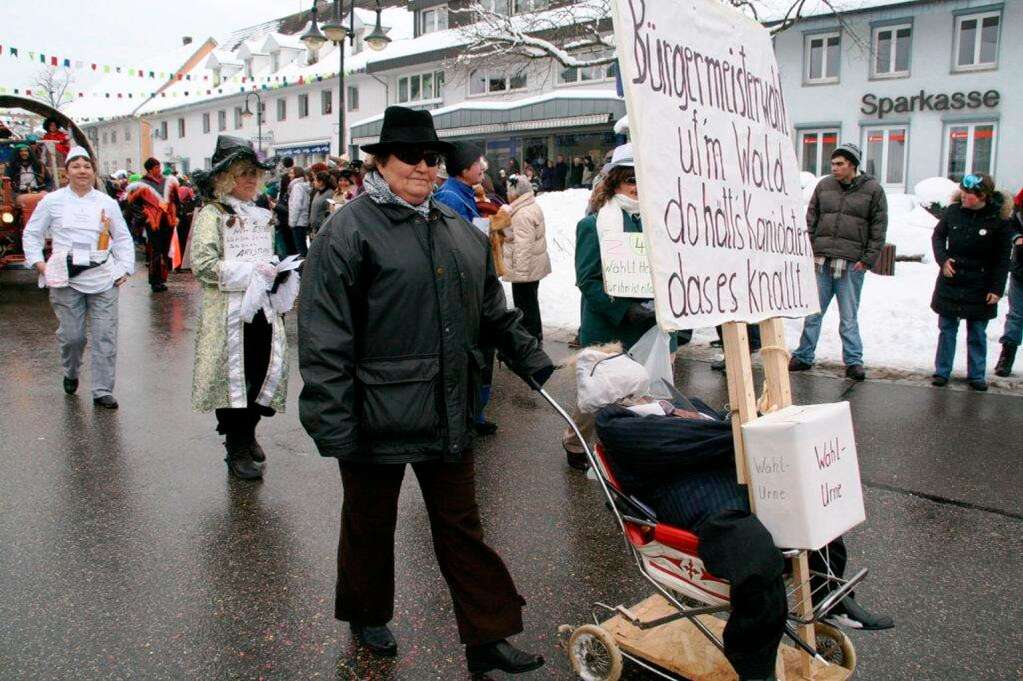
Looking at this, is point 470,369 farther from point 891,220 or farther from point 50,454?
point 891,220

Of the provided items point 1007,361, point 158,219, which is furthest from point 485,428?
point 158,219

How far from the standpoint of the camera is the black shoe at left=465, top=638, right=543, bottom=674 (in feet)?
9.87

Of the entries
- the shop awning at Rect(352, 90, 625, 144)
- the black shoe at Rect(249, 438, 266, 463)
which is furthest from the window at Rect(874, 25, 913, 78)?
the black shoe at Rect(249, 438, 266, 463)

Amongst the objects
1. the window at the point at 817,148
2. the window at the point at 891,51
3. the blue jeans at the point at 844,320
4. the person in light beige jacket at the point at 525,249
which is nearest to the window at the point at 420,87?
the window at the point at 817,148

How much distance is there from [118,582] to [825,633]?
2960mm

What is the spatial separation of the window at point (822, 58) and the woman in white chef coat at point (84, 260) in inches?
1005

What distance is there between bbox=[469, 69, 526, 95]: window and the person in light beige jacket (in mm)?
28554

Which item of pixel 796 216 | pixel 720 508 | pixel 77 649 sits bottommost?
pixel 77 649

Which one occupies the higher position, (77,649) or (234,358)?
(234,358)

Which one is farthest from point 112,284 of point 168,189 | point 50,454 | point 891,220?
point 891,220

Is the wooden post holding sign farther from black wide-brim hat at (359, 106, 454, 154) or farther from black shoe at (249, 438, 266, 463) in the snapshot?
black shoe at (249, 438, 266, 463)

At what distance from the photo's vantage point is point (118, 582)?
380 centimetres

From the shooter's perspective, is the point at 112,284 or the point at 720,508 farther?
the point at 112,284

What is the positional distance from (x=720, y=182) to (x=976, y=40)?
26.8 meters
